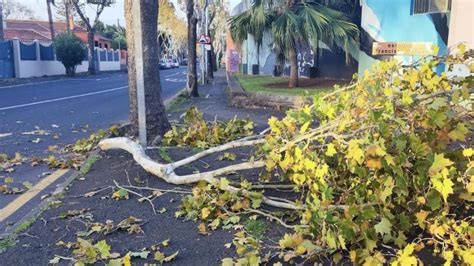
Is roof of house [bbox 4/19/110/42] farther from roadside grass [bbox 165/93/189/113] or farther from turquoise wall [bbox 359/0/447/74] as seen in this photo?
turquoise wall [bbox 359/0/447/74]

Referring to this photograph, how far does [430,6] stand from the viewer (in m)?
11.6

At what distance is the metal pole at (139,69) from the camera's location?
6531 millimetres

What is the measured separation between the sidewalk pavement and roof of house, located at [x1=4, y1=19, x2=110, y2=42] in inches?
1997

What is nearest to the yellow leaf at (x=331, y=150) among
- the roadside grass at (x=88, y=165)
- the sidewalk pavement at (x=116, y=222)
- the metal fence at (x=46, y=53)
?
the sidewalk pavement at (x=116, y=222)

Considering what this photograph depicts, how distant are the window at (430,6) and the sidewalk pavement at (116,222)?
8.17 m

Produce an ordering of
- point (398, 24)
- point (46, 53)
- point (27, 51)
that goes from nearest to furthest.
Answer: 1. point (398, 24)
2. point (27, 51)
3. point (46, 53)

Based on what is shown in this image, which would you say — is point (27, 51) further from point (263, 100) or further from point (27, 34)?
point (27, 34)

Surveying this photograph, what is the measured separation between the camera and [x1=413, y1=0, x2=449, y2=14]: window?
11.4 metres

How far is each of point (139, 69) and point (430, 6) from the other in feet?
27.0

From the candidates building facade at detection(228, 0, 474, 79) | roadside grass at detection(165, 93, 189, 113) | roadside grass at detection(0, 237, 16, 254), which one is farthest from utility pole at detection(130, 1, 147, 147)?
roadside grass at detection(165, 93, 189, 113)

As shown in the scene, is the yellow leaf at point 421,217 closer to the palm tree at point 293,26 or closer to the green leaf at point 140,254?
the green leaf at point 140,254

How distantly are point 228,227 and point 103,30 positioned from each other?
7913cm

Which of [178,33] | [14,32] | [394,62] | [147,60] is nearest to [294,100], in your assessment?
[147,60]

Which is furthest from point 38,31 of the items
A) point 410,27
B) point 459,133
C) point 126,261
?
point 459,133
